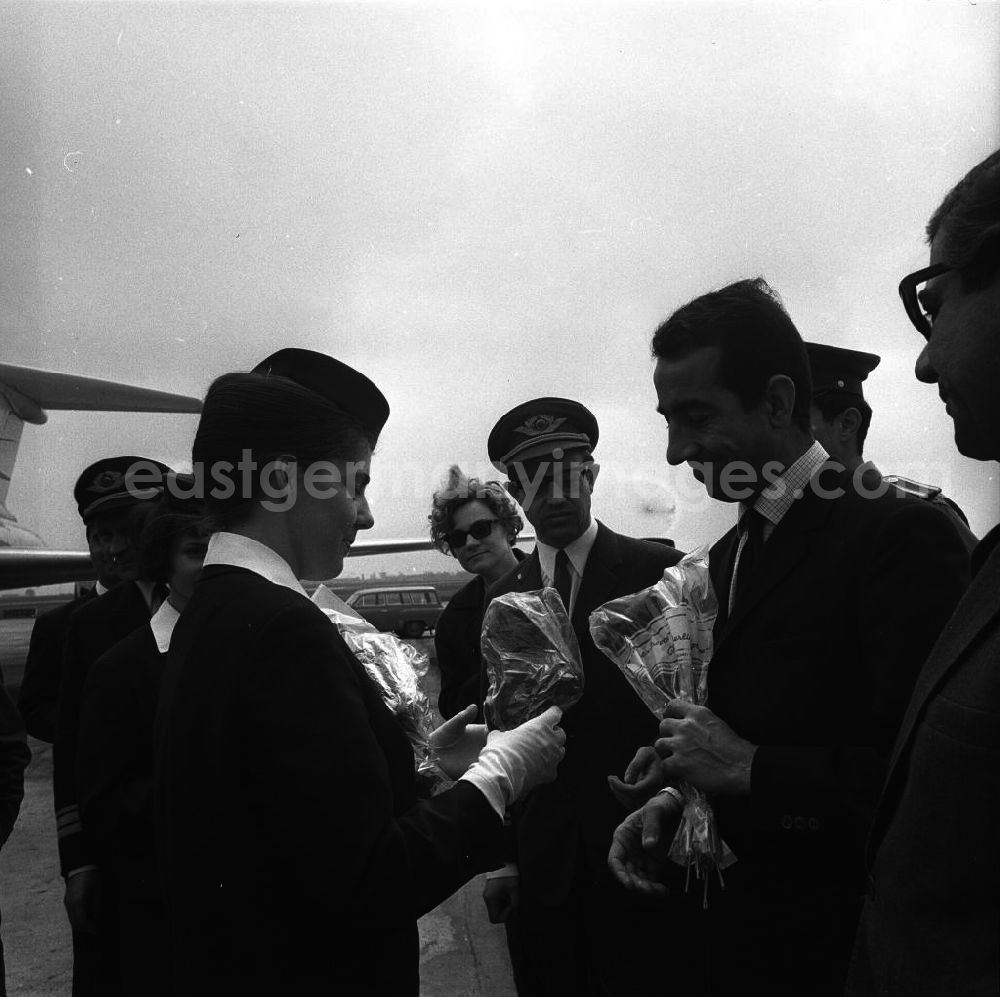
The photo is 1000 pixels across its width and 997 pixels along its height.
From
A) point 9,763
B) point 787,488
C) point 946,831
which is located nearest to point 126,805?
point 9,763

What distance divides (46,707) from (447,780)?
3.17 meters

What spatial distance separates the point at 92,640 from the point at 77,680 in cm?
17

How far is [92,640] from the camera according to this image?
328cm

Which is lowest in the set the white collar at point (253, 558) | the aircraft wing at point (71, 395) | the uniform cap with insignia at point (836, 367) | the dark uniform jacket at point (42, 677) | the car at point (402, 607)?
the car at point (402, 607)

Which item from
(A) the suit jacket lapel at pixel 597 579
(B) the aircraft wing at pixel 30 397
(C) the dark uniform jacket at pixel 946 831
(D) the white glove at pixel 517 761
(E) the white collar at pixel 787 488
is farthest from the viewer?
(B) the aircraft wing at pixel 30 397

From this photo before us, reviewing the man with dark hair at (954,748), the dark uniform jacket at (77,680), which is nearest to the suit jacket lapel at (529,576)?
the dark uniform jacket at (77,680)

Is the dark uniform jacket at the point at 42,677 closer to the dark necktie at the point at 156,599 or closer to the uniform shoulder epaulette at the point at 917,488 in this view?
the dark necktie at the point at 156,599

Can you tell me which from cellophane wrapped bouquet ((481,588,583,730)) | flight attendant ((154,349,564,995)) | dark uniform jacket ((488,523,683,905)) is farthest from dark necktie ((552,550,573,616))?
flight attendant ((154,349,564,995))

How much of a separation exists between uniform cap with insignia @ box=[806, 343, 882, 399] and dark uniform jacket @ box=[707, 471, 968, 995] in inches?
41.7

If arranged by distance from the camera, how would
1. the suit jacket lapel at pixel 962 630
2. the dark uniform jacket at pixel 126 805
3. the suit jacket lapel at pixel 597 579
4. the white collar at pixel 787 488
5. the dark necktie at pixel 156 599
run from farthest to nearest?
the dark necktie at pixel 156 599 → the suit jacket lapel at pixel 597 579 → the dark uniform jacket at pixel 126 805 → the white collar at pixel 787 488 → the suit jacket lapel at pixel 962 630

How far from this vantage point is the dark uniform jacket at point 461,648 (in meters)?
3.41

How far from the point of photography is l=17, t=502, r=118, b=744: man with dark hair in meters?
4.14

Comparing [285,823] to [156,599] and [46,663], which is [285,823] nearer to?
[156,599]

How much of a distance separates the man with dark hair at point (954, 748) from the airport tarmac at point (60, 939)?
9.25 feet
